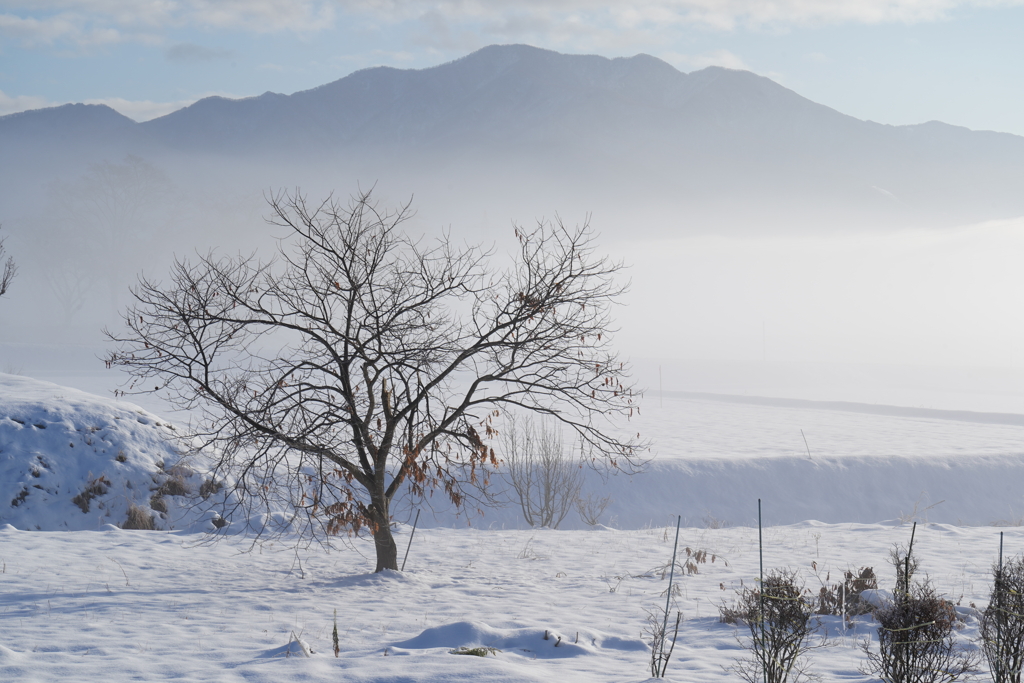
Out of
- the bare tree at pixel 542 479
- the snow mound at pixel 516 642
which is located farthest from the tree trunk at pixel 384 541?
the bare tree at pixel 542 479

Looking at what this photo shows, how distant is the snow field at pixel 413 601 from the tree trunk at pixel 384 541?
0.21 meters

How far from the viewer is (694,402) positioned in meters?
49.5

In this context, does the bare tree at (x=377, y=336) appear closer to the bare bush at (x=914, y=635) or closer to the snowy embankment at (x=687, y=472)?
the snowy embankment at (x=687, y=472)

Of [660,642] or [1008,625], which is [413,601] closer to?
[660,642]

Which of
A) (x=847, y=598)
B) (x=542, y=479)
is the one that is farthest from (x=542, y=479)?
(x=847, y=598)

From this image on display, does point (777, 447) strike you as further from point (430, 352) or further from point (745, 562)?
point (430, 352)

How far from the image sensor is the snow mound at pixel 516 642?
660 cm

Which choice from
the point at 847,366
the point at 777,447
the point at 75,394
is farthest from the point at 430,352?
the point at 847,366

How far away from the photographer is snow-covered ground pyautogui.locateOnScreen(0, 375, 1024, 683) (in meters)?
6.19

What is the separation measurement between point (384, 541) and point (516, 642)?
423cm

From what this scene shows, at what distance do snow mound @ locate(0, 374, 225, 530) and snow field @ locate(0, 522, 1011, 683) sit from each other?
6.30 feet

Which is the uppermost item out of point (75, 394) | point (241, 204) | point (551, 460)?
point (241, 204)

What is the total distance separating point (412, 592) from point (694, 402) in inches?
1663

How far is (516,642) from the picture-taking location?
6.84 meters
